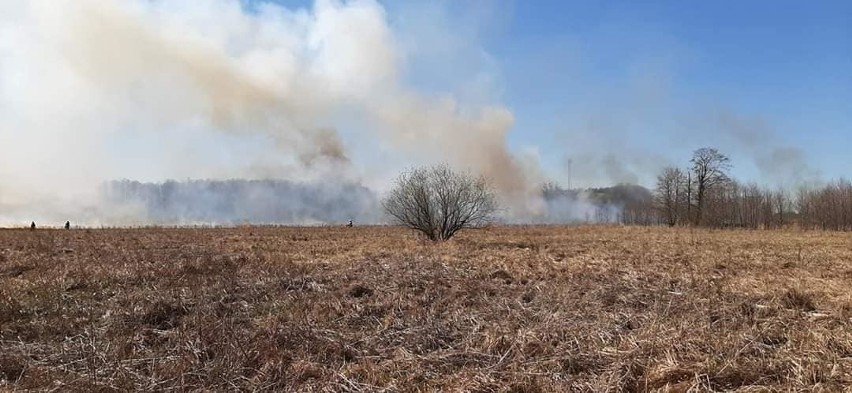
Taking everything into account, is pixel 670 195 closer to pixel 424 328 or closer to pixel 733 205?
pixel 733 205

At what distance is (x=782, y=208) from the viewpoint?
76.3 metres

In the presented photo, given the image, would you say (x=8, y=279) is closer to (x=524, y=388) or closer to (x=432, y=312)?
(x=432, y=312)

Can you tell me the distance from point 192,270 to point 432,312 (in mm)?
7656

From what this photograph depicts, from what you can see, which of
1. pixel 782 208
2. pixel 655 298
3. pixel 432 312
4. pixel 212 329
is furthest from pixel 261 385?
pixel 782 208

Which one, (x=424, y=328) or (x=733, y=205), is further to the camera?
(x=733, y=205)

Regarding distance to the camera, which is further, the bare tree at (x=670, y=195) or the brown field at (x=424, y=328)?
the bare tree at (x=670, y=195)

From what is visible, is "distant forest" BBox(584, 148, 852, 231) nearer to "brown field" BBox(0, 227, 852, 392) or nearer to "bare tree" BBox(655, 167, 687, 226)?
"bare tree" BBox(655, 167, 687, 226)

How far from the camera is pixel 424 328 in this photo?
28.5 feet

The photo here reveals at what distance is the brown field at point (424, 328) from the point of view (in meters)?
6.57

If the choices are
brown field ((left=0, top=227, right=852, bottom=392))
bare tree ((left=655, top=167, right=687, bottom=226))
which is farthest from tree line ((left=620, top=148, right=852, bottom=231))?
brown field ((left=0, top=227, right=852, bottom=392))

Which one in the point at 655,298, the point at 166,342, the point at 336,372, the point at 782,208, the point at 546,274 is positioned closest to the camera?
the point at 336,372

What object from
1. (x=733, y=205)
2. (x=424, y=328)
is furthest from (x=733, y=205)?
(x=424, y=328)

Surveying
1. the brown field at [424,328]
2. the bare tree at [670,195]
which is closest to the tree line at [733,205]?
the bare tree at [670,195]

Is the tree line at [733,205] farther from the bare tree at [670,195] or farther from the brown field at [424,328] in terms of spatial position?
the brown field at [424,328]
